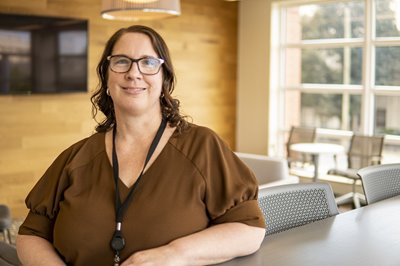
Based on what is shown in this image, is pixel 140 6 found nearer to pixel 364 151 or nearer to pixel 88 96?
pixel 88 96

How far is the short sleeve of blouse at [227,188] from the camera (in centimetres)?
158

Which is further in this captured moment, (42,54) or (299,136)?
(299,136)

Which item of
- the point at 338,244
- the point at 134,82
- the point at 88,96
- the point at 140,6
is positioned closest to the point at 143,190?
the point at 134,82

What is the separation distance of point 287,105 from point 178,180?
Answer: 666cm

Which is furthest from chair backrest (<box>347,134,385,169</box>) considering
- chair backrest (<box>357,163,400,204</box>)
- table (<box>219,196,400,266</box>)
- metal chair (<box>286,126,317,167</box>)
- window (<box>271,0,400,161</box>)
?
table (<box>219,196,400,266</box>)

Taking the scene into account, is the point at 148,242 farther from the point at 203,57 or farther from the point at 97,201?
the point at 203,57

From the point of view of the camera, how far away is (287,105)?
811 cm

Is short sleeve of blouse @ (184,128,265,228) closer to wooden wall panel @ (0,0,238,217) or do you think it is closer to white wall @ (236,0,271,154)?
wooden wall panel @ (0,0,238,217)

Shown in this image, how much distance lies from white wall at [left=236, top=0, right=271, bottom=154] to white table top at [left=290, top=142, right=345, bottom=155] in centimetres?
105

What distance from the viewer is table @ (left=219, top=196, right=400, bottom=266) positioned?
1.52m

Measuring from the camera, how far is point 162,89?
1740 mm

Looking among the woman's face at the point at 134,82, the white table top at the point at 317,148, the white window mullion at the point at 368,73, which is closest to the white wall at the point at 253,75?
the white table top at the point at 317,148

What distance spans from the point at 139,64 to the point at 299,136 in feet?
19.7

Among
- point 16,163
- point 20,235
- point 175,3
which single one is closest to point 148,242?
point 20,235
